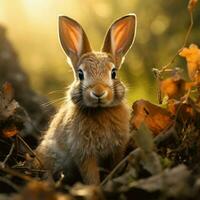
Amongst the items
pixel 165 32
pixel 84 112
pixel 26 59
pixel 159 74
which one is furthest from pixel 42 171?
pixel 26 59

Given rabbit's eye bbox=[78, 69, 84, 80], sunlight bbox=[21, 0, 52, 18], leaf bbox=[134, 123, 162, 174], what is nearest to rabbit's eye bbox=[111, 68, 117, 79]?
rabbit's eye bbox=[78, 69, 84, 80]

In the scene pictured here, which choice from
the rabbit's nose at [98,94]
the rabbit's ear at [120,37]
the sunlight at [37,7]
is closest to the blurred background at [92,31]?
the sunlight at [37,7]

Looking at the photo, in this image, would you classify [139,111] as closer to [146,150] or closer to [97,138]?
[97,138]

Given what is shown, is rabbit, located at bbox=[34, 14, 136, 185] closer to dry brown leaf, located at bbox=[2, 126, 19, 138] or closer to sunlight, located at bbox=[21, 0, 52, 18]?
dry brown leaf, located at bbox=[2, 126, 19, 138]

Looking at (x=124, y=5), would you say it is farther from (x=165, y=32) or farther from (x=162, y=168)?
(x=162, y=168)

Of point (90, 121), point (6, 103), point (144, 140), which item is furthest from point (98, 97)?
point (144, 140)

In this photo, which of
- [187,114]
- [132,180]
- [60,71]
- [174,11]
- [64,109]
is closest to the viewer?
[132,180]

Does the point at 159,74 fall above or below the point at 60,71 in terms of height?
above

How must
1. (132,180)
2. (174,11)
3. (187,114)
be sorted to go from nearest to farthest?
(132,180) < (187,114) < (174,11)
